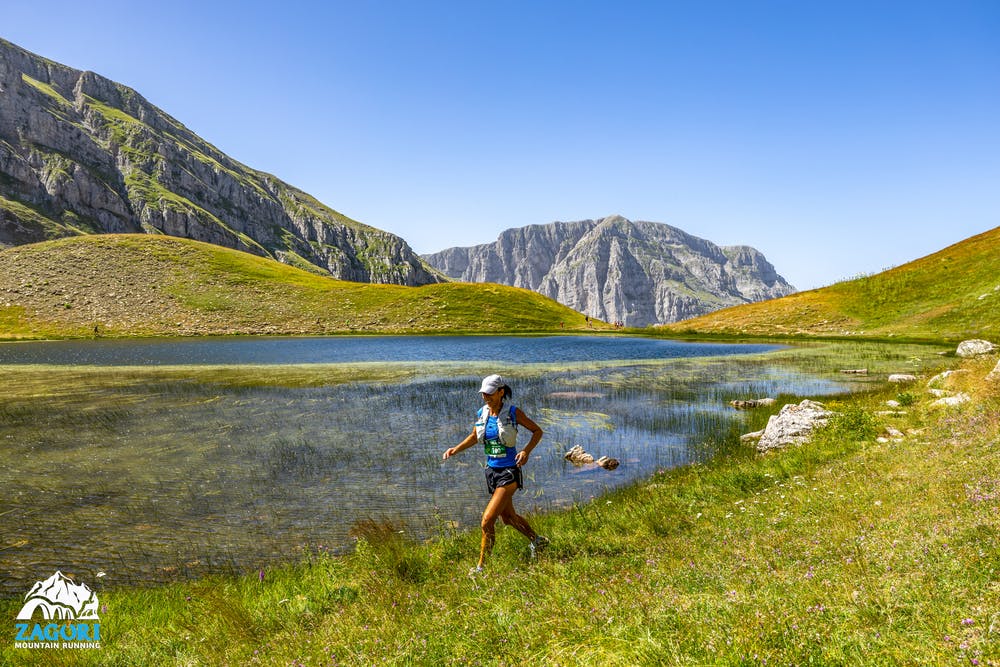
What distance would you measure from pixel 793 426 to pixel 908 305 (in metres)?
67.2

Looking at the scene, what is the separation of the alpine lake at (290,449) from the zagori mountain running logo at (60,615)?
750 millimetres

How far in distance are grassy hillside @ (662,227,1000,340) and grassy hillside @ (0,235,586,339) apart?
49988 millimetres

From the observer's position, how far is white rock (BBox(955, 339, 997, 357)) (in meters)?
35.7

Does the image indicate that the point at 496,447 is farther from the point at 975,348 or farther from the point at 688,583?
the point at 975,348

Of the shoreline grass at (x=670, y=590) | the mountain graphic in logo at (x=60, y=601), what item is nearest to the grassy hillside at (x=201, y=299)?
the mountain graphic in logo at (x=60, y=601)

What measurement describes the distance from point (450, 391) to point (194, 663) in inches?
1065

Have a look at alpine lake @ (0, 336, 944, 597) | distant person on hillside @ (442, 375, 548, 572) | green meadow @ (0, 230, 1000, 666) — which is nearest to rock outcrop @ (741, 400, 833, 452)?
green meadow @ (0, 230, 1000, 666)

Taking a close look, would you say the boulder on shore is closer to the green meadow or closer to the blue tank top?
the green meadow

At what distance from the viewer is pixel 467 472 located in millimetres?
16422

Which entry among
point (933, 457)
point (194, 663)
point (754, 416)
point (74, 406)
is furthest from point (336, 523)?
point (74, 406)

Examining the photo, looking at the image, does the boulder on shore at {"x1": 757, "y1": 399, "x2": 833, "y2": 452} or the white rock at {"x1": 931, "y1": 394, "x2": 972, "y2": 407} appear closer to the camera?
the white rock at {"x1": 931, "y1": 394, "x2": 972, "y2": 407}

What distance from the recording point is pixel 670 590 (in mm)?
6070

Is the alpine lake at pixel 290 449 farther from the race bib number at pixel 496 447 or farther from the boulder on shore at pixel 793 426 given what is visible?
the race bib number at pixel 496 447

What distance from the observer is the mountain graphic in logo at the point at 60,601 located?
27.0 feet
